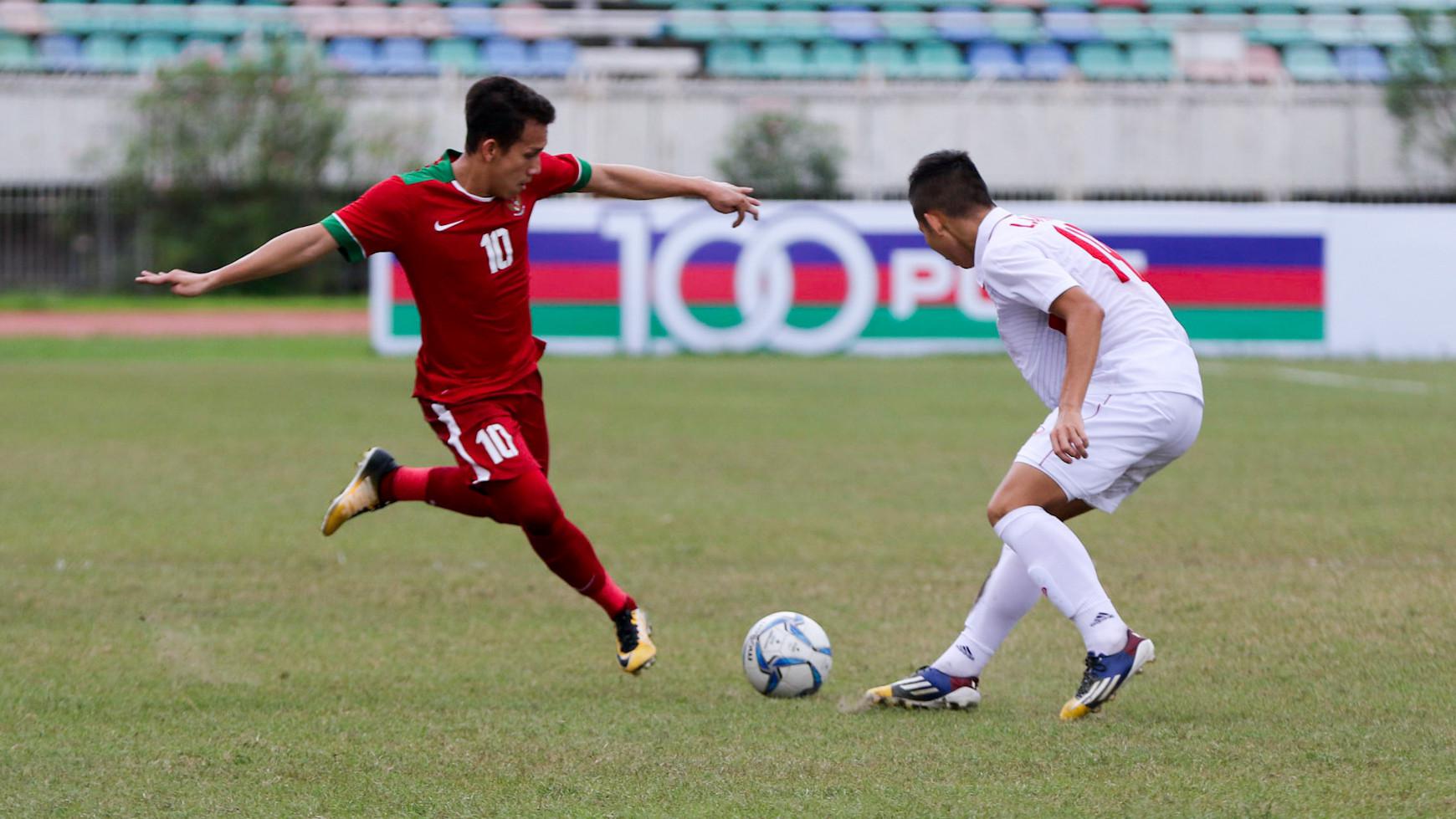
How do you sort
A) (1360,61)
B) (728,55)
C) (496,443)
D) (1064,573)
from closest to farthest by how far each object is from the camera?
1. (1064,573)
2. (496,443)
3. (728,55)
4. (1360,61)

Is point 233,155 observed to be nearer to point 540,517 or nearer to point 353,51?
point 353,51

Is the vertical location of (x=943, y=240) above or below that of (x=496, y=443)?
above

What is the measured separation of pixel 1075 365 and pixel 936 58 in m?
31.0

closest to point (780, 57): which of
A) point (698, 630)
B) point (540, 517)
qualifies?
point (698, 630)

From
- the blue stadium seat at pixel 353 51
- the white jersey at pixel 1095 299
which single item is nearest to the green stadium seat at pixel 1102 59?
the blue stadium seat at pixel 353 51

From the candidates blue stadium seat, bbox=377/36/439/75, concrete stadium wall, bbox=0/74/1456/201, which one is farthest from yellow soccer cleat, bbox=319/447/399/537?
blue stadium seat, bbox=377/36/439/75

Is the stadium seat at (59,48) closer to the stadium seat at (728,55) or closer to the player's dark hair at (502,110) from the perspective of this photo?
the stadium seat at (728,55)

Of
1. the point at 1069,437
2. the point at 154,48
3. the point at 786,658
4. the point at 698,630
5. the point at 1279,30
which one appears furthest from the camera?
the point at 1279,30

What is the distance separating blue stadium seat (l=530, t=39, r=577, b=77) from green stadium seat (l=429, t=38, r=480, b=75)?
48.7 inches

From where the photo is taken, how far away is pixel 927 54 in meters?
35.1

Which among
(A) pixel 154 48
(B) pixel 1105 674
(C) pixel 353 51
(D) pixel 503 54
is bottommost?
(B) pixel 1105 674

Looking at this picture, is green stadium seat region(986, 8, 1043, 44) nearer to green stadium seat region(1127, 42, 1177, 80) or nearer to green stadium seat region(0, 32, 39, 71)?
green stadium seat region(1127, 42, 1177, 80)

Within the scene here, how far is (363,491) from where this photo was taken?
6680 mm

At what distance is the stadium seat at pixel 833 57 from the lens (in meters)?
34.6
